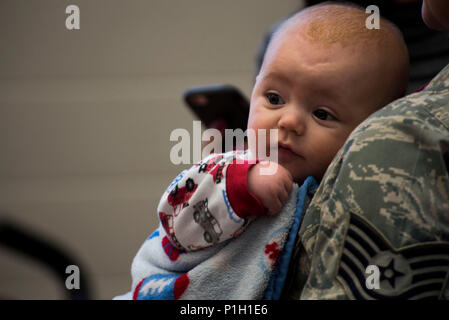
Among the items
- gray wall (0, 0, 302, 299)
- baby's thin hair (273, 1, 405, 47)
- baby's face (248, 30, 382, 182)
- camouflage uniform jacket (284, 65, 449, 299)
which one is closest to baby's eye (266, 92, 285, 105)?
baby's face (248, 30, 382, 182)

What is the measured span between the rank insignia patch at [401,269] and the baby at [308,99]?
21 cm

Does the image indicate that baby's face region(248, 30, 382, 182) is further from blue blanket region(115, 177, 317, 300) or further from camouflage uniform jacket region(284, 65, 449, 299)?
camouflage uniform jacket region(284, 65, 449, 299)

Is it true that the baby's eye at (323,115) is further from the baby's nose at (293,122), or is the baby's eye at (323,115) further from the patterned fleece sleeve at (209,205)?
the patterned fleece sleeve at (209,205)

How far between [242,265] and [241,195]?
0.41 feet

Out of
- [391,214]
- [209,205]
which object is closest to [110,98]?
[209,205]

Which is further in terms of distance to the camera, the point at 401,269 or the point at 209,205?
the point at 209,205

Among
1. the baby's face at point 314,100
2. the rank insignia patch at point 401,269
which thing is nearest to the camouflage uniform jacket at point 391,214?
the rank insignia patch at point 401,269

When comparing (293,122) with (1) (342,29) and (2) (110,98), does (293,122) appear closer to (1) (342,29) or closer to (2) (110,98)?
(1) (342,29)

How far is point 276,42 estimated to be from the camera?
0.85 meters

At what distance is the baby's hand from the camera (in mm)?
643

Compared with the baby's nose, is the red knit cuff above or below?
below

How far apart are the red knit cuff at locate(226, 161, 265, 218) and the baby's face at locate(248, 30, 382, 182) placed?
133 millimetres

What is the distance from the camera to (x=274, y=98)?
810 mm
